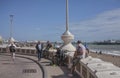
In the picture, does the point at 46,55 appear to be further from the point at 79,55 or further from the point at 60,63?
the point at 79,55

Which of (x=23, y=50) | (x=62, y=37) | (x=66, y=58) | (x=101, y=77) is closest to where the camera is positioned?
(x=101, y=77)

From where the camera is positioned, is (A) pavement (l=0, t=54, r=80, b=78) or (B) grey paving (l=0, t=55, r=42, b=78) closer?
(A) pavement (l=0, t=54, r=80, b=78)

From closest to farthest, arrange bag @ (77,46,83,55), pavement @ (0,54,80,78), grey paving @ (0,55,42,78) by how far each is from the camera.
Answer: bag @ (77,46,83,55) → pavement @ (0,54,80,78) → grey paving @ (0,55,42,78)

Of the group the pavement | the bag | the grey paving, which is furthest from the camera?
the grey paving

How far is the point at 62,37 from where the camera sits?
69.2 ft

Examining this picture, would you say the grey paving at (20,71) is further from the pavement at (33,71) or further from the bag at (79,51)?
the bag at (79,51)

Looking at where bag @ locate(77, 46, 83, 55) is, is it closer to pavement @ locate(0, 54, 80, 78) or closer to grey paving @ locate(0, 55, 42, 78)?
pavement @ locate(0, 54, 80, 78)

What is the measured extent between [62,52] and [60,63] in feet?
2.51

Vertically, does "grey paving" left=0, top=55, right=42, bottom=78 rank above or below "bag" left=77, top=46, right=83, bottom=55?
below

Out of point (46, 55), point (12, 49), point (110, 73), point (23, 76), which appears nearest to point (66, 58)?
point (23, 76)

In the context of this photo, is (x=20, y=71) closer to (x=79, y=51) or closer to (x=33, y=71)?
(x=33, y=71)

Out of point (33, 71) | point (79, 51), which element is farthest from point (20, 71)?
point (79, 51)

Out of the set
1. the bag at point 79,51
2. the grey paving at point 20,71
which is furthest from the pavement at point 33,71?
the bag at point 79,51

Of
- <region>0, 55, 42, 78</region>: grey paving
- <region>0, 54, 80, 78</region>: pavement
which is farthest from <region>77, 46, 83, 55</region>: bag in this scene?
<region>0, 55, 42, 78</region>: grey paving
